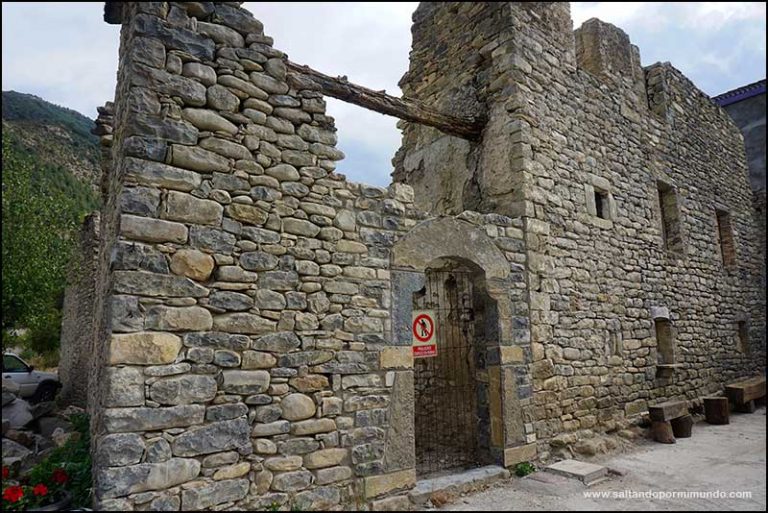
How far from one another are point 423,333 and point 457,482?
1343 millimetres

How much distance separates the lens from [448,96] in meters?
6.43

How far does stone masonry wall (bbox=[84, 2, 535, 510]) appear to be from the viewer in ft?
9.74

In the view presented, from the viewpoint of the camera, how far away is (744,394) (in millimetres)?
7422

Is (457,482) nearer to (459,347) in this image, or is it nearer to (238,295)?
(459,347)

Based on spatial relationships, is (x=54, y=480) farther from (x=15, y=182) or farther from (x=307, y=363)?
(x=15, y=182)

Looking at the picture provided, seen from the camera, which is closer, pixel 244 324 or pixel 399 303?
pixel 244 324

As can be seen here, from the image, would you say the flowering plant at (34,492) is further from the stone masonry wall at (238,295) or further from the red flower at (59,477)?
the stone masonry wall at (238,295)

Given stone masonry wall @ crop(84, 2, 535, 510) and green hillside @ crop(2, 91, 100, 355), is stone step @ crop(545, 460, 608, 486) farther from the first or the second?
green hillside @ crop(2, 91, 100, 355)

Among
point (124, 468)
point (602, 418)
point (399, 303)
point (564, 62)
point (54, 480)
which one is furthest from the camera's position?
point (564, 62)

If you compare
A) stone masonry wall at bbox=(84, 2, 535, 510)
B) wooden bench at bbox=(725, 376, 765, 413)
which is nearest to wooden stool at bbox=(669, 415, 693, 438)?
wooden bench at bbox=(725, 376, 765, 413)

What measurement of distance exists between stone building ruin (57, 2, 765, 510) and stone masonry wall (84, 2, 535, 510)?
0.05 ft

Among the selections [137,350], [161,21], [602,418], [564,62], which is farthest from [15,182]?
[602,418]

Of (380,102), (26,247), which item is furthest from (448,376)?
(26,247)

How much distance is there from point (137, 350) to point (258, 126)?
6.05 feet
